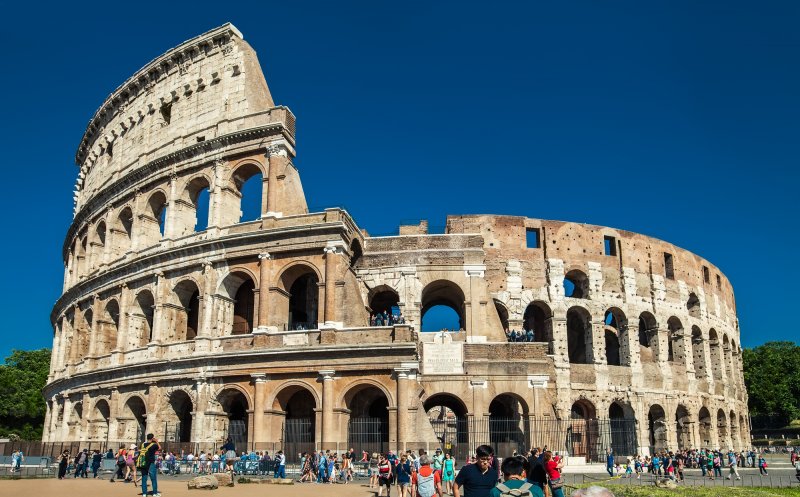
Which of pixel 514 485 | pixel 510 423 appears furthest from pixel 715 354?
pixel 514 485

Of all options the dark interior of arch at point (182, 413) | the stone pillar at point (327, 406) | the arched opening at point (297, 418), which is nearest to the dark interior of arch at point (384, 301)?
the arched opening at point (297, 418)

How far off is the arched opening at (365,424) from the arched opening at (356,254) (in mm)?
5578

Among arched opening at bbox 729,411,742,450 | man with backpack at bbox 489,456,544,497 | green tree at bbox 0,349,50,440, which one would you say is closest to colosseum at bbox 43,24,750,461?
arched opening at bbox 729,411,742,450

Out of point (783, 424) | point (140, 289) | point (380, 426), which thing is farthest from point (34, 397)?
point (783, 424)

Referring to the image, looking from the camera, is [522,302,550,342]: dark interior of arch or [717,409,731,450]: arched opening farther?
[717,409,731,450]: arched opening

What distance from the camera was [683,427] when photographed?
33.7 m

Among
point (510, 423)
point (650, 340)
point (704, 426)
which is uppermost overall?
point (650, 340)

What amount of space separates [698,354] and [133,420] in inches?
1080

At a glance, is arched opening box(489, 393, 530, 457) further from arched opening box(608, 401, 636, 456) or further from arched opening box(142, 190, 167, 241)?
arched opening box(142, 190, 167, 241)

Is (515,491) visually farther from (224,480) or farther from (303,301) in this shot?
(303,301)

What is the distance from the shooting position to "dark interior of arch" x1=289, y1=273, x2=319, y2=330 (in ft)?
88.6

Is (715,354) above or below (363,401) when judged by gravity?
above

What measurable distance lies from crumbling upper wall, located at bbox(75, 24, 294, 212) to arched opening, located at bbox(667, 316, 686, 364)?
70.2 feet

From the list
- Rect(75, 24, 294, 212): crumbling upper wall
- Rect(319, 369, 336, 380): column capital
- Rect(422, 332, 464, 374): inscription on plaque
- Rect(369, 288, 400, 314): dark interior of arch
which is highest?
Rect(75, 24, 294, 212): crumbling upper wall
